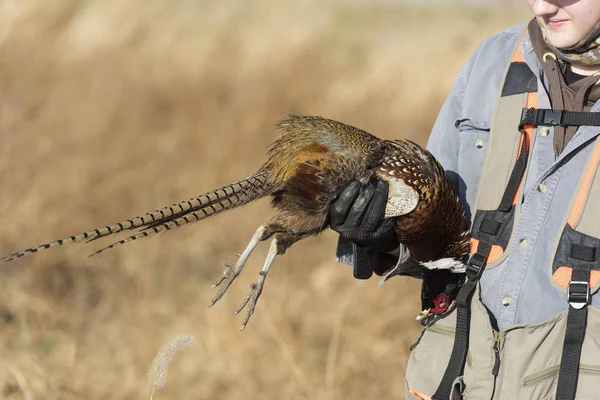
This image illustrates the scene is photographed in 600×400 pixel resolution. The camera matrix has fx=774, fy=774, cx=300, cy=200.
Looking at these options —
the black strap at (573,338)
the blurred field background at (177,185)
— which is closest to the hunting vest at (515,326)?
the black strap at (573,338)

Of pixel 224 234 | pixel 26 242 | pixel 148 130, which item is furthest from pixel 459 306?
pixel 148 130

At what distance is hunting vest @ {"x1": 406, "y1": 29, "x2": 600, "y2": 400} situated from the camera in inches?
89.1

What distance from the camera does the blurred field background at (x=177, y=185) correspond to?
16.0 feet

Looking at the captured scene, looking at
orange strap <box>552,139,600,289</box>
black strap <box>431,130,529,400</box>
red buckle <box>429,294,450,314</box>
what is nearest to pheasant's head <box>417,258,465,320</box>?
red buckle <box>429,294,450,314</box>

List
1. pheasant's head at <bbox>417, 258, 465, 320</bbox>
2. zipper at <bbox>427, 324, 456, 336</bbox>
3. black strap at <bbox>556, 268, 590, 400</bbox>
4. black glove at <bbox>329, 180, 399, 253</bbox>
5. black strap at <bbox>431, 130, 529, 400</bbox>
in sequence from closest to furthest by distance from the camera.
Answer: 1. black strap at <bbox>556, 268, 590, 400</bbox>
2. black strap at <bbox>431, 130, 529, 400</bbox>
3. zipper at <bbox>427, 324, 456, 336</bbox>
4. black glove at <bbox>329, 180, 399, 253</bbox>
5. pheasant's head at <bbox>417, 258, 465, 320</bbox>

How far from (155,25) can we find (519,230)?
5822mm

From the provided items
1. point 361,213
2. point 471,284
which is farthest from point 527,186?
point 361,213

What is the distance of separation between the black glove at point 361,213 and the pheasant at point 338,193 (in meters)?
0.07

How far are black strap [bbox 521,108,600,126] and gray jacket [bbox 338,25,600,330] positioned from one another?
0.03 meters

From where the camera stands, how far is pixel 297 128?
305cm

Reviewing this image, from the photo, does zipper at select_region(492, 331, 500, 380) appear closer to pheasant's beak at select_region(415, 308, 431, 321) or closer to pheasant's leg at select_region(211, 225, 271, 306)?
pheasant's beak at select_region(415, 308, 431, 321)

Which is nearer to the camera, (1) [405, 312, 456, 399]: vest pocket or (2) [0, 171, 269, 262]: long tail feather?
(2) [0, 171, 269, 262]: long tail feather

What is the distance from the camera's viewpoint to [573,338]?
2.25 m

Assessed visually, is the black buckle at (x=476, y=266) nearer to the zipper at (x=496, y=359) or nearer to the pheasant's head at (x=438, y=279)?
the zipper at (x=496, y=359)
